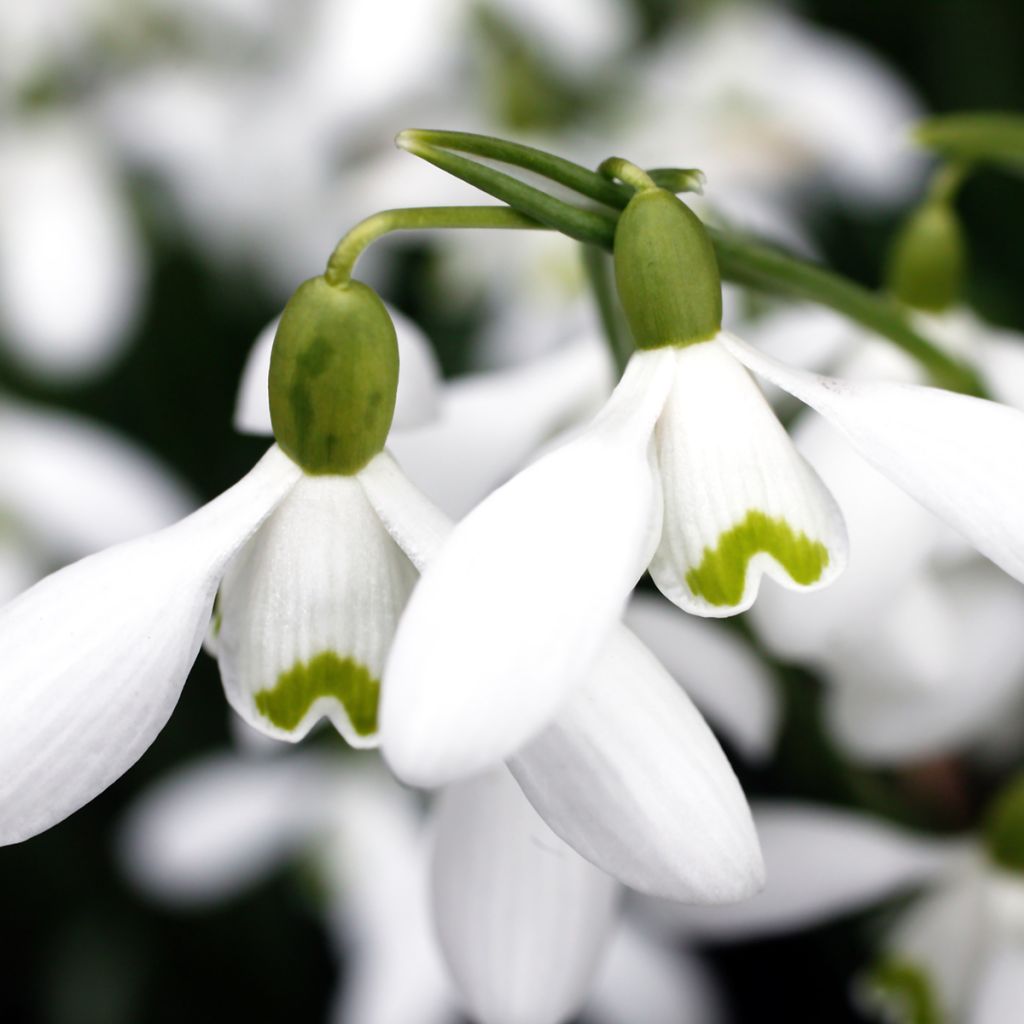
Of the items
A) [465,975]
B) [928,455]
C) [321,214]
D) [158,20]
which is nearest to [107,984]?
[321,214]

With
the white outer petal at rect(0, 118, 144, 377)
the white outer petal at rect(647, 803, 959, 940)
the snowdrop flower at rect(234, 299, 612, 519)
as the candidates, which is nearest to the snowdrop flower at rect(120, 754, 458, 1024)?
the white outer petal at rect(0, 118, 144, 377)

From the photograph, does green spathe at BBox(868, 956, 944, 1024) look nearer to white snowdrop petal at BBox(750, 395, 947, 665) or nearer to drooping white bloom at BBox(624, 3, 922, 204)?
white snowdrop petal at BBox(750, 395, 947, 665)

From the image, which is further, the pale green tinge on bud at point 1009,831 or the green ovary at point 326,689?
the pale green tinge on bud at point 1009,831

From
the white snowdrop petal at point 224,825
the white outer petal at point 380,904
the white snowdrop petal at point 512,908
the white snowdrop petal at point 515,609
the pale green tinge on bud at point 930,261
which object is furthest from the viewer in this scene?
the white snowdrop petal at point 224,825

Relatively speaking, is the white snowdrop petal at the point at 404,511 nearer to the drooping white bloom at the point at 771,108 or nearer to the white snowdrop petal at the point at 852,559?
the white snowdrop petal at the point at 852,559

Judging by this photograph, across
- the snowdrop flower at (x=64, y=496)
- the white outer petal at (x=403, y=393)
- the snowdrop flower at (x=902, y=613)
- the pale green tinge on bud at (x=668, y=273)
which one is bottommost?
the snowdrop flower at (x=64, y=496)

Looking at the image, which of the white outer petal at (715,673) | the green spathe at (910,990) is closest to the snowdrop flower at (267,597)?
the white outer petal at (715,673)

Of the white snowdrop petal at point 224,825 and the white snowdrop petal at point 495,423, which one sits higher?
the white snowdrop petal at point 495,423

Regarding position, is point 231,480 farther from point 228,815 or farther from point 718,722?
point 718,722

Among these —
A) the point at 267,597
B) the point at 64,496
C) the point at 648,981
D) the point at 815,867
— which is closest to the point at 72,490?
the point at 64,496
